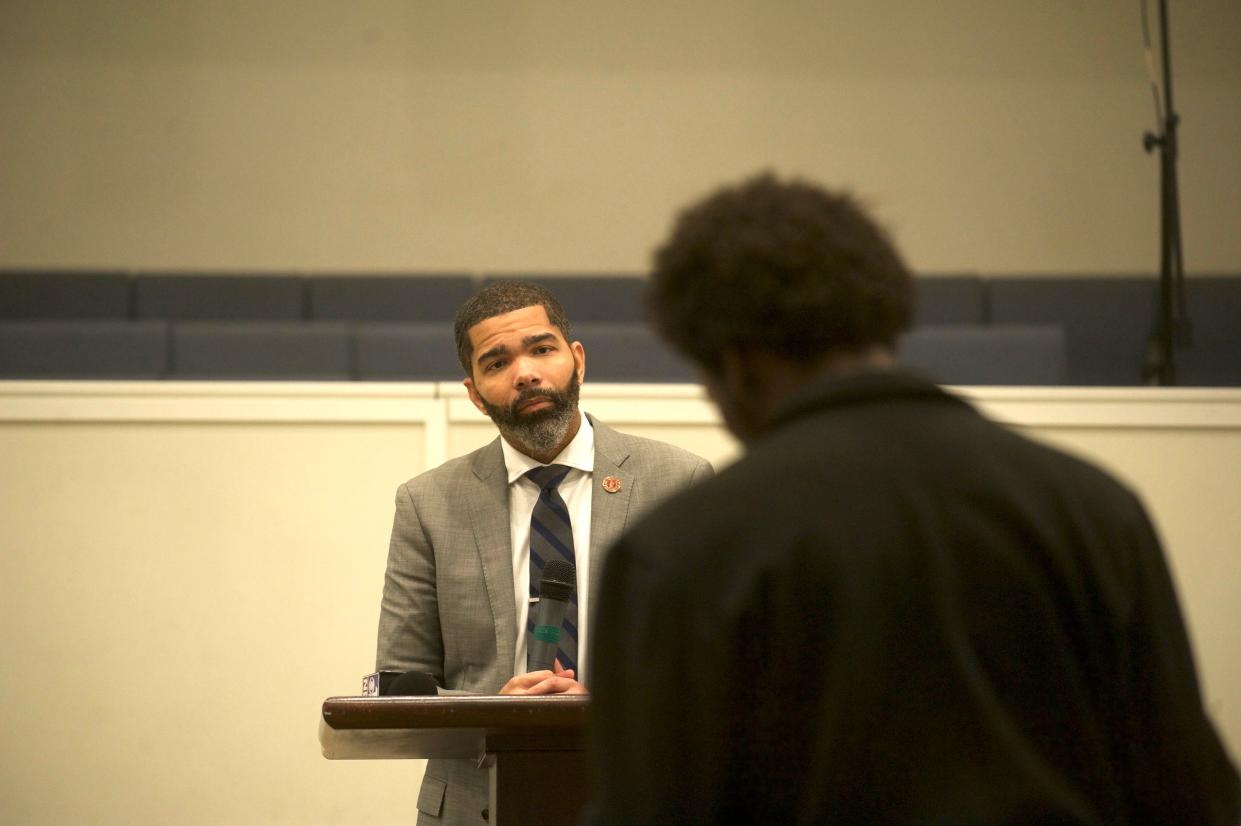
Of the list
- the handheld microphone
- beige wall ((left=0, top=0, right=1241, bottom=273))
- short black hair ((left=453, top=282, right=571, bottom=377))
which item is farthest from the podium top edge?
beige wall ((left=0, top=0, right=1241, bottom=273))

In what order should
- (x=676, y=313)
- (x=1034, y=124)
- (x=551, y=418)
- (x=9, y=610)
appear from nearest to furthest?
(x=676, y=313), (x=551, y=418), (x=9, y=610), (x=1034, y=124)

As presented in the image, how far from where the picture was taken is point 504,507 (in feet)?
6.93

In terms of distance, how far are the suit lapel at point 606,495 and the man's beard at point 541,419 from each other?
0.26 ft

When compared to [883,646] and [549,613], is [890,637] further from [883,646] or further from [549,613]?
[549,613]

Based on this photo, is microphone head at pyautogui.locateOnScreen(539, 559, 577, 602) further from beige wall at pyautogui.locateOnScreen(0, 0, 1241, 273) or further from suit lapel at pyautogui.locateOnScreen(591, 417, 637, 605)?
beige wall at pyautogui.locateOnScreen(0, 0, 1241, 273)

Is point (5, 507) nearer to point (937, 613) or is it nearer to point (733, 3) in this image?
point (937, 613)

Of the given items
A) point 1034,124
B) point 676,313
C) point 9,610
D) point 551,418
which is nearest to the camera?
point 676,313

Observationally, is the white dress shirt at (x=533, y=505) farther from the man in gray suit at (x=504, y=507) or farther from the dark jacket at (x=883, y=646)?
the dark jacket at (x=883, y=646)

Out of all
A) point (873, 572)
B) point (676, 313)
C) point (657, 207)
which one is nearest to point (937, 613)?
point (873, 572)

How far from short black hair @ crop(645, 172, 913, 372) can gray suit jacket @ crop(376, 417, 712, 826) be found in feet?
3.85

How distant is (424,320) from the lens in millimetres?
4523

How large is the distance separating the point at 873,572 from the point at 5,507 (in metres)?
2.86

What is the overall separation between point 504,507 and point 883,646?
139 centimetres

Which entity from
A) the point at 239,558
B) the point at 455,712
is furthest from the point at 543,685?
the point at 239,558
